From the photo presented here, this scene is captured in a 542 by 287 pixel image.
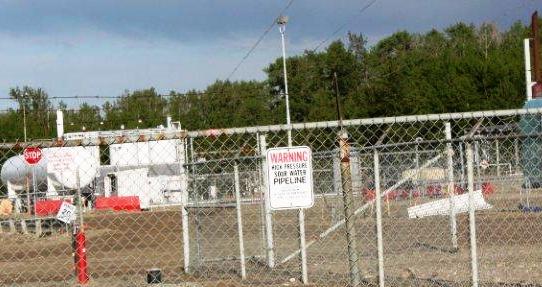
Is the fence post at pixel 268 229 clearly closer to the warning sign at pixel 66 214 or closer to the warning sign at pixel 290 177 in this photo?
the warning sign at pixel 66 214

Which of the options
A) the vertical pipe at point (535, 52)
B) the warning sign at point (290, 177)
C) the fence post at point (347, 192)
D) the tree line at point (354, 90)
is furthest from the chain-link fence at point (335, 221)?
the tree line at point (354, 90)

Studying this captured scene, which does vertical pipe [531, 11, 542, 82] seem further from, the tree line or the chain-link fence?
the tree line

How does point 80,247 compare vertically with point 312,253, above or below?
above

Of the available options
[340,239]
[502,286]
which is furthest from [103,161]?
[502,286]

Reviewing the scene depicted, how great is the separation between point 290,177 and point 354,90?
56.7 m

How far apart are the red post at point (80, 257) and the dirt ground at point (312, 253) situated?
520mm

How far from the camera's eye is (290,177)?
7.82 meters

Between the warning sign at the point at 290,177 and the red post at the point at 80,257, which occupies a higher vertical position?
the warning sign at the point at 290,177

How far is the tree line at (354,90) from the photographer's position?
54656 mm

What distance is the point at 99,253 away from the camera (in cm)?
1709

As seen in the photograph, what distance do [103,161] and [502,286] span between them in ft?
118

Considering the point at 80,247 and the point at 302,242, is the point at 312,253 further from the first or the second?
the point at 80,247

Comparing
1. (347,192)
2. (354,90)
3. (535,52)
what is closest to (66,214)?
(347,192)

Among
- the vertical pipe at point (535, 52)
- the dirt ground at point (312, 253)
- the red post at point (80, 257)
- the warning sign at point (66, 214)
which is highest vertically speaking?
the vertical pipe at point (535, 52)
